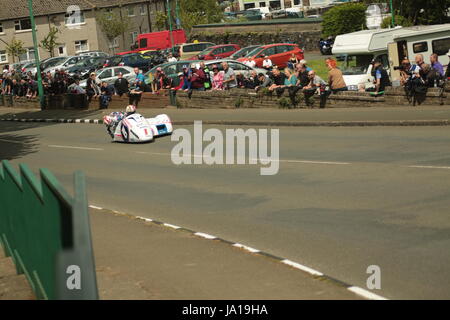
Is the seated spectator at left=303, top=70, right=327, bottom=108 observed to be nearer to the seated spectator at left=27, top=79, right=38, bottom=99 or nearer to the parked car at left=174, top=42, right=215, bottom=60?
the seated spectator at left=27, top=79, right=38, bottom=99

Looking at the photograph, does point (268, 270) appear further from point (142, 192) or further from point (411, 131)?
point (411, 131)

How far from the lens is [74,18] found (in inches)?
3548

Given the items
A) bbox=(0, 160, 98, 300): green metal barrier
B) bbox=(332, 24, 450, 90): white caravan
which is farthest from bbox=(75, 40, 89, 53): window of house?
bbox=(0, 160, 98, 300): green metal barrier

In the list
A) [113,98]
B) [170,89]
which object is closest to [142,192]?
[170,89]

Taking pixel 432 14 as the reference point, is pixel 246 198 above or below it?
below

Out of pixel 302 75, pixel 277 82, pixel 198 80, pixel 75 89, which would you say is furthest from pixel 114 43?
pixel 302 75

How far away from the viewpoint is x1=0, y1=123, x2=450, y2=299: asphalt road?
388 inches

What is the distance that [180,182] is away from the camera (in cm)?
1750

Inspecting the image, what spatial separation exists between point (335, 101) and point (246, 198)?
43.4ft

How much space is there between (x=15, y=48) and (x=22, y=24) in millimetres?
4535

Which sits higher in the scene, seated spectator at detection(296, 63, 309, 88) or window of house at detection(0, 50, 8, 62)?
window of house at detection(0, 50, 8, 62)

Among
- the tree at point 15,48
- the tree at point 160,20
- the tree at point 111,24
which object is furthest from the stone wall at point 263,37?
the tree at point 15,48

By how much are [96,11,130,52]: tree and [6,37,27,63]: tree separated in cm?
866

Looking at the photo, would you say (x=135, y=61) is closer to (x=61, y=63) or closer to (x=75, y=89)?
(x=61, y=63)
